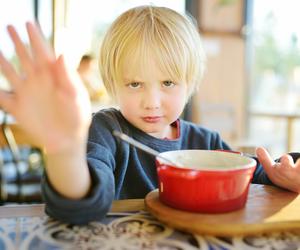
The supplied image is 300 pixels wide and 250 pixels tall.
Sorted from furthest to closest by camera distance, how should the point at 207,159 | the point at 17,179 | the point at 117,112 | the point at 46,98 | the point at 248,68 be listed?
1. the point at 248,68
2. the point at 17,179
3. the point at 117,112
4. the point at 207,159
5. the point at 46,98

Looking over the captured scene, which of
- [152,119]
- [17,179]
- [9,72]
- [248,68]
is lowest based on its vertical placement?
[17,179]

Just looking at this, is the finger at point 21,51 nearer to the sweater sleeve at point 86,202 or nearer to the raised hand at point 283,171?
the sweater sleeve at point 86,202

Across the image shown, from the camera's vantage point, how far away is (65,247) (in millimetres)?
502

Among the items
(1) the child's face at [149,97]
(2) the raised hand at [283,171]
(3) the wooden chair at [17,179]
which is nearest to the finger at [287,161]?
(2) the raised hand at [283,171]

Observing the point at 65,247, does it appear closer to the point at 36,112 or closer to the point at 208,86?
the point at 36,112

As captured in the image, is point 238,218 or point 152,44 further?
point 152,44

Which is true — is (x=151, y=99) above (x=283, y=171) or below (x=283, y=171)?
above

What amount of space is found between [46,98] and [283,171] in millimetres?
450

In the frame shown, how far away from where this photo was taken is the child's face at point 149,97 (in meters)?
0.80

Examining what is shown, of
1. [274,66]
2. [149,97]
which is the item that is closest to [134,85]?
[149,97]

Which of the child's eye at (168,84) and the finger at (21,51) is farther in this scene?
the child's eye at (168,84)

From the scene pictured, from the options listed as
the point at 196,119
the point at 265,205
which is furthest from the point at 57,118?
the point at 196,119

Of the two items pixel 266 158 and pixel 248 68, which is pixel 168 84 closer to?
pixel 266 158

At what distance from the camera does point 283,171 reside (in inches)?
28.8
